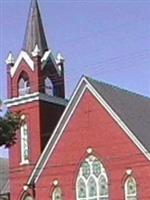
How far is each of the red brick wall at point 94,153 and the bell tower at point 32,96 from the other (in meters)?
3.19

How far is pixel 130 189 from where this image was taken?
1567 inches

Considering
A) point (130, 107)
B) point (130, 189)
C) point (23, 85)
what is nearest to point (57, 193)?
point (130, 189)

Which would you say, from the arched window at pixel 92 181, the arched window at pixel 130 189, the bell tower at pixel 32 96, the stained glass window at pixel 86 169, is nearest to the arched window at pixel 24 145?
the bell tower at pixel 32 96

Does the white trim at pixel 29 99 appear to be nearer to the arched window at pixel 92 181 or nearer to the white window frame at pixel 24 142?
the white window frame at pixel 24 142

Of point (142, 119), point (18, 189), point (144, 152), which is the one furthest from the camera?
point (18, 189)

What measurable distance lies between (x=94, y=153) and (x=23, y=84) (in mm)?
9449

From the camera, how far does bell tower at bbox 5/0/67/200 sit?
4678 centimetres

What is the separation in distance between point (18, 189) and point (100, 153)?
7418 mm

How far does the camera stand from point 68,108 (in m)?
42.8

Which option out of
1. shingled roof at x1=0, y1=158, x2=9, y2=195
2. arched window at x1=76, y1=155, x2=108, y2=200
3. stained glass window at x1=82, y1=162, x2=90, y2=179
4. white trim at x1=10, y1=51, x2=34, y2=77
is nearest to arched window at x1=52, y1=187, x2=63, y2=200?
arched window at x1=76, y1=155, x2=108, y2=200

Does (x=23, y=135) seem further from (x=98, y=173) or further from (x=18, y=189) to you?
(x=98, y=173)

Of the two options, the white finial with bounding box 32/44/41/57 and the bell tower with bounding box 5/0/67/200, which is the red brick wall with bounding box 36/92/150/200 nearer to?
the bell tower with bounding box 5/0/67/200

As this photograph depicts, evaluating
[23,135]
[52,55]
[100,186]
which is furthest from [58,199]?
[52,55]

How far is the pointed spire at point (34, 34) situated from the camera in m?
49.1
